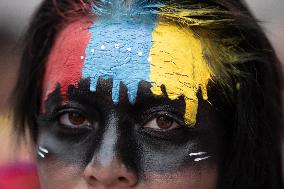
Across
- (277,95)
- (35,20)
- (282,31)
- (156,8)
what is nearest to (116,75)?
(156,8)

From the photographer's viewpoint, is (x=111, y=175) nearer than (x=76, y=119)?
Yes

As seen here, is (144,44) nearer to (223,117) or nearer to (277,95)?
(223,117)

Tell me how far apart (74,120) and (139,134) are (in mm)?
182

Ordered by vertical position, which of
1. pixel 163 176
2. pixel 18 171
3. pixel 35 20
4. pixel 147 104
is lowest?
pixel 18 171

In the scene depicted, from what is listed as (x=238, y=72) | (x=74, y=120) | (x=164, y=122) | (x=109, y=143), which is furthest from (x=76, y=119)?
(x=238, y=72)

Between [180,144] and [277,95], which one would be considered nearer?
[180,144]

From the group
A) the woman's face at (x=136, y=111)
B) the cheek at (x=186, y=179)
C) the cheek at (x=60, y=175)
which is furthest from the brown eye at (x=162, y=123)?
the cheek at (x=60, y=175)

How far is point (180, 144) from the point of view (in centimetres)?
142

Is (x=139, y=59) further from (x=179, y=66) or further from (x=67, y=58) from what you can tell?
(x=67, y=58)

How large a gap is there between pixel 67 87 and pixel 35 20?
0.98ft

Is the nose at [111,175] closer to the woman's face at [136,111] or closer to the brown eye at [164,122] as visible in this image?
the woman's face at [136,111]

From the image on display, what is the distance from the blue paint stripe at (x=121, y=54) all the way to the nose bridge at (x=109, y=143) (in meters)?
0.05

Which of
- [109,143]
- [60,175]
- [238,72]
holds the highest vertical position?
[238,72]

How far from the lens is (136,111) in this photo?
55.4 inches
